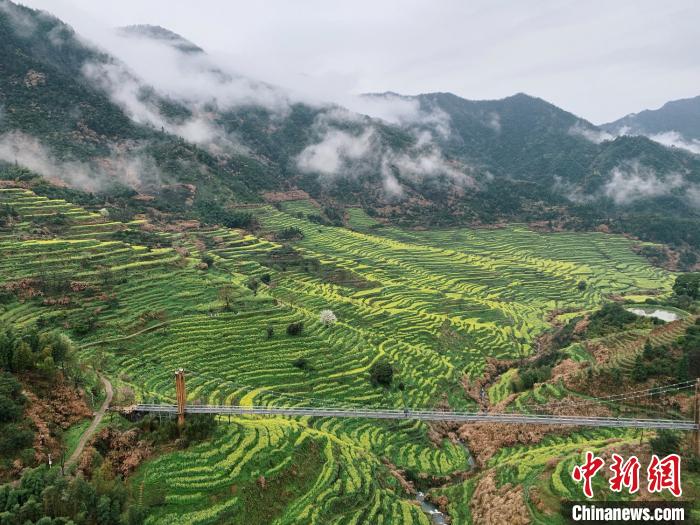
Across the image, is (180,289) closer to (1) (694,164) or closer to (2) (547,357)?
(2) (547,357)

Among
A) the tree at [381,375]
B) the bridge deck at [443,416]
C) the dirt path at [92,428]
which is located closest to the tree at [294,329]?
the tree at [381,375]

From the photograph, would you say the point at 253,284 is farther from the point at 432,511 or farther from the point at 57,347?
the point at 432,511

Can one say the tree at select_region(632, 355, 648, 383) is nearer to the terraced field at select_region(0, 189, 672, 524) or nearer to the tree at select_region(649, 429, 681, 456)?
the terraced field at select_region(0, 189, 672, 524)

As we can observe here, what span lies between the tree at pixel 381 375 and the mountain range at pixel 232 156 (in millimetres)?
58922

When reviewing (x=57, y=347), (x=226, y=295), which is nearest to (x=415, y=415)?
(x=57, y=347)

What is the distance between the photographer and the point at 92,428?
1150 inches

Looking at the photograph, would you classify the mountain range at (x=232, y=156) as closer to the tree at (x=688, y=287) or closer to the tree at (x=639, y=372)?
the tree at (x=688, y=287)

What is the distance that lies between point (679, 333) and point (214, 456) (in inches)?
1731

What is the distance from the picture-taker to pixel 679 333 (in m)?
45.9

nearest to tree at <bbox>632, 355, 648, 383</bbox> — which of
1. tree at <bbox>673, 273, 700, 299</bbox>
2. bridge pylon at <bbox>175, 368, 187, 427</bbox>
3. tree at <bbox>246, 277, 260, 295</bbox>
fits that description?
tree at <bbox>673, 273, 700, 299</bbox>

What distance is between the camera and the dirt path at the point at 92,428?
2650 cm

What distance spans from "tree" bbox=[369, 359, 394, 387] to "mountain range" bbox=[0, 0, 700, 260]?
58.9m

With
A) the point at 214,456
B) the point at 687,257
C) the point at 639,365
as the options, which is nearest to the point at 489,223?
the point at 687,257

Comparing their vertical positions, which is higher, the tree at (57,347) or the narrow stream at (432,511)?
the tree at (57,347)
